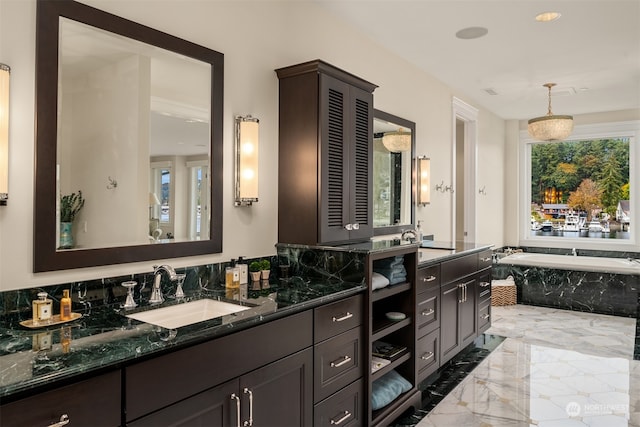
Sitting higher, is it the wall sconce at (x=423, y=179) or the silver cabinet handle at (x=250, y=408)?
the wall sconce at (x=423, y=179)

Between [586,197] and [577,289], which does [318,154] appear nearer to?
[577,289]

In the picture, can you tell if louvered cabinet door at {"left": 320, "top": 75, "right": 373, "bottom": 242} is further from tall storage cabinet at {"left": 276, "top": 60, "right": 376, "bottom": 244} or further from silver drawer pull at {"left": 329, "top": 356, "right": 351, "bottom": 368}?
silver drawer pull at {"left": 329, "top": 356, "right": 351, "bottom": 368}

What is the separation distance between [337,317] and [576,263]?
4.87 meters

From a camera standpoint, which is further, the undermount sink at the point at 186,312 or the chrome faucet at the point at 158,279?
the chrome faucet at the point at 158,279

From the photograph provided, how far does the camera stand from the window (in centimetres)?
658

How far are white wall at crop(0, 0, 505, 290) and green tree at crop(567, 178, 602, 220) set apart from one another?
132 inches

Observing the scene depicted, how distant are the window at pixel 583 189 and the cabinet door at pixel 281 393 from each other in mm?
6385

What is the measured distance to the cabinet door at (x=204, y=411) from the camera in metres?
1.40

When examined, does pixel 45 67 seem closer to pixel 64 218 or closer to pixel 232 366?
pixel 64 218

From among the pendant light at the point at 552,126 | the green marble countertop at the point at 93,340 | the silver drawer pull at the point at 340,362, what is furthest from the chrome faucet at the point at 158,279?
the pendant light at the point at 552,126

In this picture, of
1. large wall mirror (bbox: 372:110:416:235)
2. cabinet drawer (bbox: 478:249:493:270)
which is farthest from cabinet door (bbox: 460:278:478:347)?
large wall mirror (bbox: 372:110:416:235)

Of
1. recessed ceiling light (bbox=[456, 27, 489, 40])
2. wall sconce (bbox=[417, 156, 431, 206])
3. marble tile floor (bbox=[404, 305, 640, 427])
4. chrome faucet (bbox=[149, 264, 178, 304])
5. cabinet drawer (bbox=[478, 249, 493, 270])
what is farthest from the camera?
wall sconce (bbox=[417, 156, 431, 206])

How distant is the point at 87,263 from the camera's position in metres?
1.86

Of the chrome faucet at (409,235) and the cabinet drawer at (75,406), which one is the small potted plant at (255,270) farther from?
the chrome faucet at (409,235)
